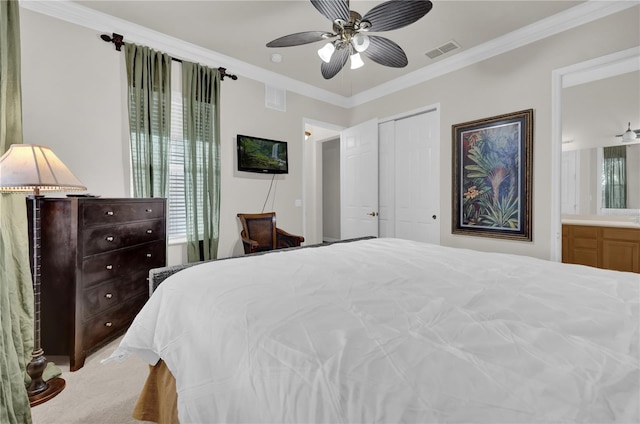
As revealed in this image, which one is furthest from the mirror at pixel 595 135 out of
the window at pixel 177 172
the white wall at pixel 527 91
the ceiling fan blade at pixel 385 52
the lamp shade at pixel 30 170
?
the lamp shade at pixel 30 170

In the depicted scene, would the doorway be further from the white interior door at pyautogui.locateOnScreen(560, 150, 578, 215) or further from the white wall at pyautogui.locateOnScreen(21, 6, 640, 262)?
the white interior door at pyautogui.locateOnScreen(560, 150, 578, 215)

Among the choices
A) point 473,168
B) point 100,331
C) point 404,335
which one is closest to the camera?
point 404,335

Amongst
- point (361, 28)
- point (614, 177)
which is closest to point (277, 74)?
point (361, 28)

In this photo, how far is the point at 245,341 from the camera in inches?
31.8

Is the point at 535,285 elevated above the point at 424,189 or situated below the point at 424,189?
below

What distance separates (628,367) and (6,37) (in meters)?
3.54

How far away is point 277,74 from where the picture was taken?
3.91m

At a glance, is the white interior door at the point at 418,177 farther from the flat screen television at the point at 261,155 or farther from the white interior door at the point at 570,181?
the white interior door at the point at 570,181

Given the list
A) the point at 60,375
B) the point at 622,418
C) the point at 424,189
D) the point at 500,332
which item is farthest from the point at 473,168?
the point at 60,375

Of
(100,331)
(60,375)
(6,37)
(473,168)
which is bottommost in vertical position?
(60,375)

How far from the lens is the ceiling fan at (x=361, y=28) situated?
1913 mm

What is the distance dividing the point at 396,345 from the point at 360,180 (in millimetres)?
3946

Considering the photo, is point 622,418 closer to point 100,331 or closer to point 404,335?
point 404,335

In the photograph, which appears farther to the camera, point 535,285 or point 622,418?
point 535,285
